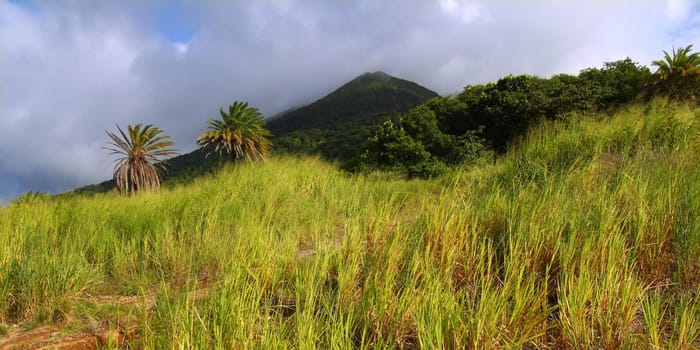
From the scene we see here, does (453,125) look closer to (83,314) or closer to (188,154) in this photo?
(83,314)

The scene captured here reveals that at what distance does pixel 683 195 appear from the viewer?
2781mm

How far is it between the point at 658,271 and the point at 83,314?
3.88 metres

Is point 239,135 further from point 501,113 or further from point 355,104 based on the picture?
point 355,104

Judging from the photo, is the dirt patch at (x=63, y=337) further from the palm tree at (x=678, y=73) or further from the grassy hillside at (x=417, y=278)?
the palm tree at (x=678, y=73)

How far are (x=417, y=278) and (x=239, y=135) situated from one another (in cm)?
2099

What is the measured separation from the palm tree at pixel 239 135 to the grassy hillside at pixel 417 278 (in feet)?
55.8

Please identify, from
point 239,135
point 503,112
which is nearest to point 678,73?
point 503,112

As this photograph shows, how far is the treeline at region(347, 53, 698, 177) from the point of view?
20.3 meters

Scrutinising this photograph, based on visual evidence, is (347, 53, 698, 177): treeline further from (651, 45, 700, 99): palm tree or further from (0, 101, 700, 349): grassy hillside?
(0, 101, 700, 349): grassy hillside

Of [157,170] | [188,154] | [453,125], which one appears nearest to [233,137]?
[157,170]

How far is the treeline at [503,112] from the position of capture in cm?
2028

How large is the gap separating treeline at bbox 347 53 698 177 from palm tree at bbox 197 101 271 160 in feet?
20.8

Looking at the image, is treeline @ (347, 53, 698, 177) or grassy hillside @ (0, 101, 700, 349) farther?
treeline @ (347, 53, 698, 177)

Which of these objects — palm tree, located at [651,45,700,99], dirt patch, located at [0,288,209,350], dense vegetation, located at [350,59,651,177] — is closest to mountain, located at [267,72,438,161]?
dense vegetation, located at [350,59,651,177]
